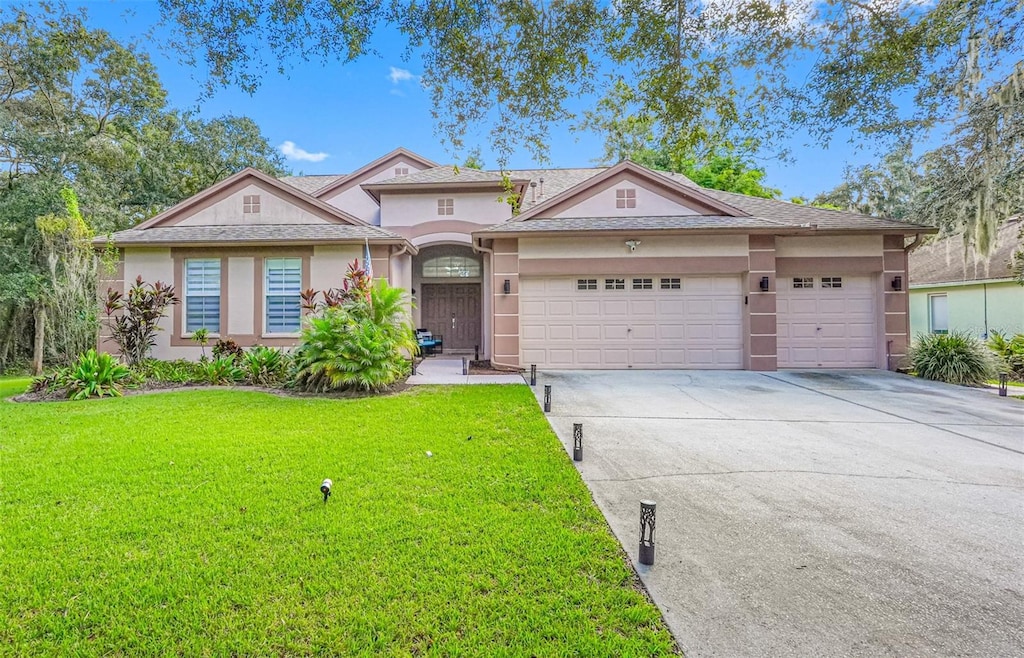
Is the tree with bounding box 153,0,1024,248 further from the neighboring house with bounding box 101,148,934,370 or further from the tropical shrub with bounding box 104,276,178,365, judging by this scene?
the tropical shrub with bounding box 104,276,178,365

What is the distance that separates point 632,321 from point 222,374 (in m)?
9.41

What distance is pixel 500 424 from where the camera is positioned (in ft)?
20.1

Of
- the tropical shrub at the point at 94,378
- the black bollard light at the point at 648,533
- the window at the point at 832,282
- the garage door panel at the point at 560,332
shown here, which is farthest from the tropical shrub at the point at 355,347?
the window at the point at 832,282

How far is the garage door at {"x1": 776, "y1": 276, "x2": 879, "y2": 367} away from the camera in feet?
37.7

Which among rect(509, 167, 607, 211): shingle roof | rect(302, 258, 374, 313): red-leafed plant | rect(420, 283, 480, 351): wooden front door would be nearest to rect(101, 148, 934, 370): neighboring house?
rect(302, 258, 374, 313): red-leafed plant

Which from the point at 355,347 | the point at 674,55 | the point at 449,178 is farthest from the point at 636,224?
the point at 355,347

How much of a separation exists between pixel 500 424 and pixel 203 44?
201 inches

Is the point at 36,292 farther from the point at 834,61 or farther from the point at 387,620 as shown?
the point at 834,61

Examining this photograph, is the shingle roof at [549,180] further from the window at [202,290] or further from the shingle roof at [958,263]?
the shingle roof at [958,263]

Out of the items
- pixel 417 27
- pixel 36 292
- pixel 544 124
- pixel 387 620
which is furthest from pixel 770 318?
pixel 36 292

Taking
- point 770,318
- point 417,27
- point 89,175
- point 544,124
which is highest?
point 89,175

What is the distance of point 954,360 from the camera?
9695 millimetres

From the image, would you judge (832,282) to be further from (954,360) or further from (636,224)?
(636,224)

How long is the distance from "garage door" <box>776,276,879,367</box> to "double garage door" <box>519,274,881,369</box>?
2 centimetres
